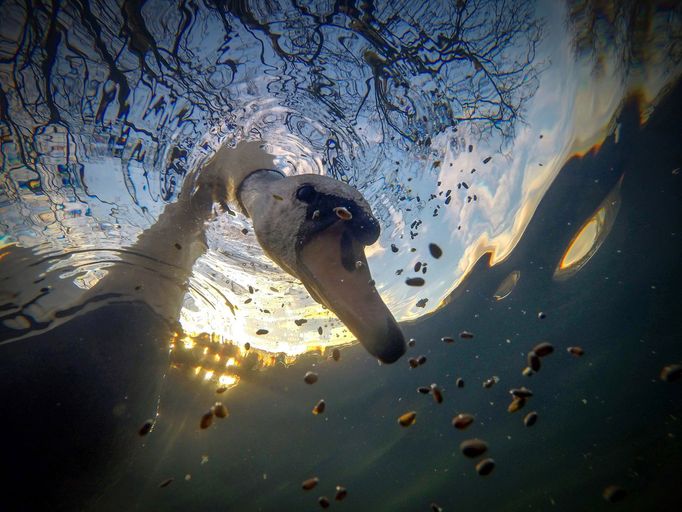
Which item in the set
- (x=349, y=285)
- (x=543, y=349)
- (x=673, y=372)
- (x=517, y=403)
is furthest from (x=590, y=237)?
(x=349, y=285)

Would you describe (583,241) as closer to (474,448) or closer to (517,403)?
(517,403)

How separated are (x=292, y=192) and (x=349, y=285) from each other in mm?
1501

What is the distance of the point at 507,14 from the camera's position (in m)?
5.14

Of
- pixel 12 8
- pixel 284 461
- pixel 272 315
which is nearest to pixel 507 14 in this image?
pixel 12 8

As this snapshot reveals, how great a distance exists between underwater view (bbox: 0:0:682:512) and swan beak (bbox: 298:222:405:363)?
3 centimetres

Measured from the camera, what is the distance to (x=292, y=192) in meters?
4.21

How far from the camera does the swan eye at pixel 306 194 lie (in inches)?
161

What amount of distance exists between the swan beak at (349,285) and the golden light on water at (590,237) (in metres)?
9.48

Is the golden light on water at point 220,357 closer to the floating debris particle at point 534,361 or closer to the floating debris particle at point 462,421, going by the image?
the floating debris particle at point 462,421

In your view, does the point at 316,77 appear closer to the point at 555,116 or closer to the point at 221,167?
the point at 221,167

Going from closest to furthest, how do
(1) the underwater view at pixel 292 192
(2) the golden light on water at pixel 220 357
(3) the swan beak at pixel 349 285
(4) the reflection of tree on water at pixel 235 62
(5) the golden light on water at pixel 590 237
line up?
1. (3) the swan beak at pixel 349 285
2. (1) the underwater view at pixel 292 192
3. (4) the reflection of tree on water at pixel 235 62
4. (5) the golden light on water at pixel 590 237
5. (2) the golden light on water at pixel 220 357

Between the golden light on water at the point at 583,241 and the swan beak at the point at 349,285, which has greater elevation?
the golden light on water at the point at 583,241

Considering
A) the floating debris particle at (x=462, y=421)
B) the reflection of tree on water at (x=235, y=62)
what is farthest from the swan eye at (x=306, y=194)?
the floating debris particle at (x=462, y=421)

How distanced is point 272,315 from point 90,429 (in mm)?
5365
